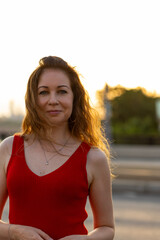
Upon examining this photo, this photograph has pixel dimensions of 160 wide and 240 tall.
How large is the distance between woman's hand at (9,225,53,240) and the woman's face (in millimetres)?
490

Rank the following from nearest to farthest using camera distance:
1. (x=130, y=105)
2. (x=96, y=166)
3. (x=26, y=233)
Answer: (x=26, y=233) < (x=96, y=166) < (x=130, y=105)

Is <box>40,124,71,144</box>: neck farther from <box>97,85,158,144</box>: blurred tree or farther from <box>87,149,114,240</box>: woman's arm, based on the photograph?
<box>97,85,158,144</box>: blurred tree

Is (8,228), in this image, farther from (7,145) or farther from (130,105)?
(130,105)

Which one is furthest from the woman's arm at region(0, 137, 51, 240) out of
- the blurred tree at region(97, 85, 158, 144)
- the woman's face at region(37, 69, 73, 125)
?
the blurred tree at region(97, 85, 158, 144)

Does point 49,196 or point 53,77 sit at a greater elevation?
point 53,77

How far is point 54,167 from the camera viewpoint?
1914 millimetres

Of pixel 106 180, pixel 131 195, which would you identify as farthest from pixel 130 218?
pixel 106 180

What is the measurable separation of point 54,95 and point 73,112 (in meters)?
0.20

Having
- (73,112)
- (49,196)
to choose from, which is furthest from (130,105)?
(49,196)

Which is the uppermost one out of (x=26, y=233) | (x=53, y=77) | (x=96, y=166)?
(x=53, y=77)

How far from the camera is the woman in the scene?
1859 millimetres

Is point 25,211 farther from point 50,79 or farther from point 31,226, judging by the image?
point 50,79

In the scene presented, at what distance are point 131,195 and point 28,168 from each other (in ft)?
26.1

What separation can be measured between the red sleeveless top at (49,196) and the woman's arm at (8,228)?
0.11ft
